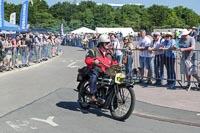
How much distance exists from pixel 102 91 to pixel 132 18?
12256cm

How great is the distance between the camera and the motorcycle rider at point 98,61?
30.0 ft

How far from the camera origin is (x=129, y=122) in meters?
8.64

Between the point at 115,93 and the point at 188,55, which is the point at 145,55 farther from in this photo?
the point at 115,93

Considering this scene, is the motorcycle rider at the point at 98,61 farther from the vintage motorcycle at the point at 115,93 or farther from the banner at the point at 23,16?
the banner at the point at 23,16

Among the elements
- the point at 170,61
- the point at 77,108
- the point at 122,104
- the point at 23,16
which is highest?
the point at 23,16

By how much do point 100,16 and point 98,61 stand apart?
10823cm

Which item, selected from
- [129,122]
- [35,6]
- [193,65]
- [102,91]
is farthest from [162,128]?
[35,6]

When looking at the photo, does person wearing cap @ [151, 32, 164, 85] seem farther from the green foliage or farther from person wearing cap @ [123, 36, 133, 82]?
the green foliage

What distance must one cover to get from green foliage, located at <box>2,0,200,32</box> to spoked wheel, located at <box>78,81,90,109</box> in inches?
3486

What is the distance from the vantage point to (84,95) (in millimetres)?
9828

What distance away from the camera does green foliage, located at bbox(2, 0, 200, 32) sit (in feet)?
366

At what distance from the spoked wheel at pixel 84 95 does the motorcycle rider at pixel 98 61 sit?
0.36m

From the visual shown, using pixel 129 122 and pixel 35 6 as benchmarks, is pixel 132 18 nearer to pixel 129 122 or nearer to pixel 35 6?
pixel 35 6

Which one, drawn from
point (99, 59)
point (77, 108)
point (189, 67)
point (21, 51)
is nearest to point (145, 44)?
point (189, 67)
